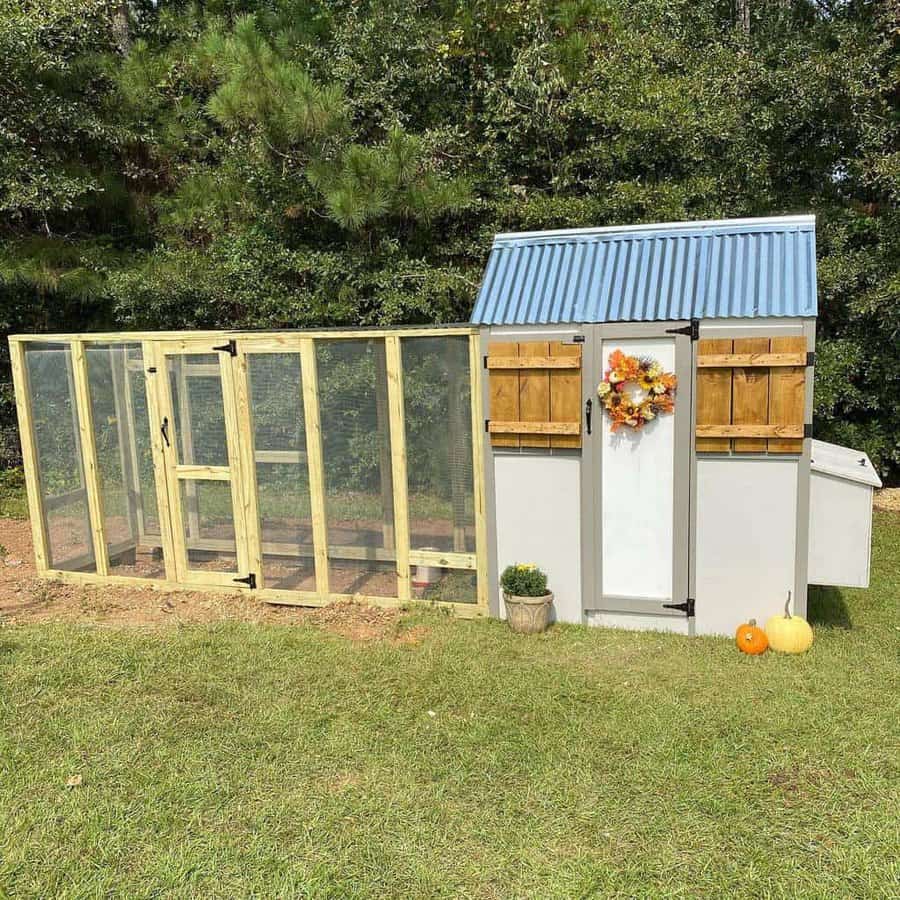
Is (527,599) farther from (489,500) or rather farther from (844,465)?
(844,465)

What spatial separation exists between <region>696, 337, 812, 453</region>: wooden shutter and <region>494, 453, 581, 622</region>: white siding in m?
0.84

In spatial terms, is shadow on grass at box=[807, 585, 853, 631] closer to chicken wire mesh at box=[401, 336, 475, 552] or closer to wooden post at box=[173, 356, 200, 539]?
chicken wire mesh at box=[401, 336, 475, 552]

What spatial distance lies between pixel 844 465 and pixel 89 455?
16.7 ft

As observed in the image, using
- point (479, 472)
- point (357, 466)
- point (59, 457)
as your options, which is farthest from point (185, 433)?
point (479, 472)

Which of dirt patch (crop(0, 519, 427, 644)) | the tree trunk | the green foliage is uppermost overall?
the tree trunk

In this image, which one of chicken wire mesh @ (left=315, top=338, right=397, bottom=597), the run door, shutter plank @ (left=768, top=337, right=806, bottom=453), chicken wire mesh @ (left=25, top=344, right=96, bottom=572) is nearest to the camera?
shutter plank @ (left=768, top=337, right=806, bottom=453)

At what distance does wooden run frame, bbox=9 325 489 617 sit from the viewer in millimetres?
5215

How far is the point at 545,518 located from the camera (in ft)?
16.5

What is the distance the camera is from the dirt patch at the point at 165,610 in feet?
17.1

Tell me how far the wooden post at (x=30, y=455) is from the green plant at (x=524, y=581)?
364cm

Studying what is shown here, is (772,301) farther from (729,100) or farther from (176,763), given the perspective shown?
(729,100)

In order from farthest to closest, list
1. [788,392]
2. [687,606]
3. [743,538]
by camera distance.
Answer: [687,606] → [743,538] → [788,392]

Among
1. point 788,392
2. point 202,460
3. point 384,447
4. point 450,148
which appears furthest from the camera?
point 450,148

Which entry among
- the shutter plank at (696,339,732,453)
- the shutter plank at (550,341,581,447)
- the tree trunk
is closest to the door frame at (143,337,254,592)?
the shutter plank at (550,341,581,447)
